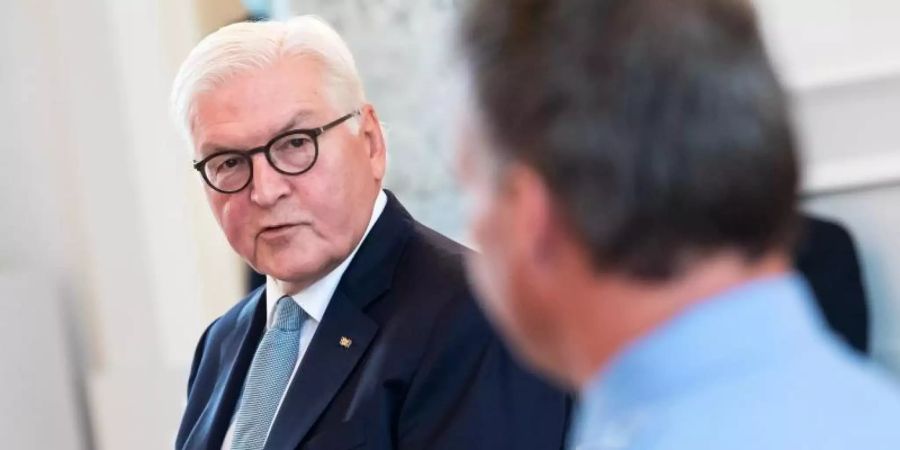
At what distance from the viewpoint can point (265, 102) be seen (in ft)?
5.44

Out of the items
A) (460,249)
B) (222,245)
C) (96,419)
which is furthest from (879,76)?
(96,419)

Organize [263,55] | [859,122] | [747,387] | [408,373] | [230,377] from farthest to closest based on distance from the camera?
[859,122] → [230,377] → [263,55] → [408,373] → [747,387]

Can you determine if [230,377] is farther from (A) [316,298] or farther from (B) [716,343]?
(B) [716,343]

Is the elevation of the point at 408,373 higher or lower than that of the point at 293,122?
lower

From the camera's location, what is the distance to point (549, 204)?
735mm

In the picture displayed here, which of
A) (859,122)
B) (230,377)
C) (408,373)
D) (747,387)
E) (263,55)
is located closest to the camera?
(747,387)

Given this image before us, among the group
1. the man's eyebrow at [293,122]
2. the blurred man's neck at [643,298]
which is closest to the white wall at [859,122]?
the man's eyebrow at [293,122]

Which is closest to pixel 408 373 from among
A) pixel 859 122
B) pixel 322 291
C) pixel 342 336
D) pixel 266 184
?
pixel 342 336

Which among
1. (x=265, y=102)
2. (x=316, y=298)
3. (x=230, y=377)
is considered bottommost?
(x=230, y=377)

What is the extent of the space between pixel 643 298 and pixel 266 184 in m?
1.01

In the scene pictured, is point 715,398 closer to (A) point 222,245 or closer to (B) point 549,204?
(B) point 549,204

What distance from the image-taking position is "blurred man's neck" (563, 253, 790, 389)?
2.36 feet

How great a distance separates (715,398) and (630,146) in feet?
0.49

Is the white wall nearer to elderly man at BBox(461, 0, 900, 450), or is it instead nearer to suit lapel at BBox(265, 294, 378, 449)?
suit lapel at BBox(265, 294, 378, 449)
